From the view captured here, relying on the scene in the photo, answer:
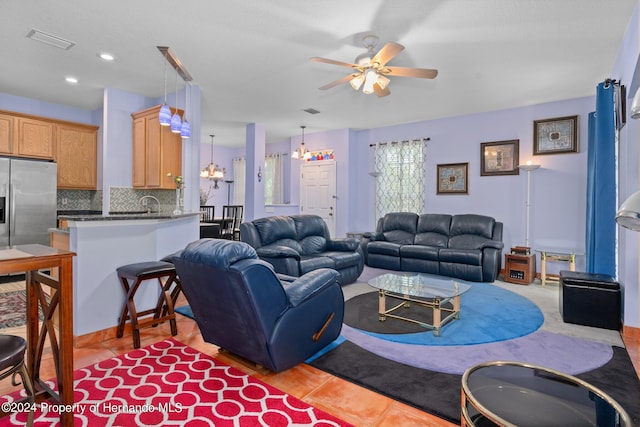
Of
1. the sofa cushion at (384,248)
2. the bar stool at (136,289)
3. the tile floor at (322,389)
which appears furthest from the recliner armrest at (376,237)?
the bar stool at (136,289)

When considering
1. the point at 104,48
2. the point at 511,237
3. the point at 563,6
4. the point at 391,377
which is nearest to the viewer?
the point at 391,377

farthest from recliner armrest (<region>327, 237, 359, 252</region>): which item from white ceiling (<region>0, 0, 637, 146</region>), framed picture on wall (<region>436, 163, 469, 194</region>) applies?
framed picture on wall (<region>436, 163, 469, 194</region>)

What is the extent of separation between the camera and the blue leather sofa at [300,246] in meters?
4.04

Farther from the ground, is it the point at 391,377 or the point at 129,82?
the point at 129,82

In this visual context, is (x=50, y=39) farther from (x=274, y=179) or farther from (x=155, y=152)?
(x=274, y=179)

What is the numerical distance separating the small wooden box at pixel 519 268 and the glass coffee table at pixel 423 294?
72.5 inches

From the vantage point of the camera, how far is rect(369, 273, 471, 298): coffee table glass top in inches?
126

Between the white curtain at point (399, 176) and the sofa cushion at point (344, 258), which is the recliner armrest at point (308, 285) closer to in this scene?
the sofa cushion at point (344, 258)

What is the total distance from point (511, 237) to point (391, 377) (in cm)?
452

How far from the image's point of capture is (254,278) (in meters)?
1.95

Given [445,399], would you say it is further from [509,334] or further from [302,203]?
[302,203]

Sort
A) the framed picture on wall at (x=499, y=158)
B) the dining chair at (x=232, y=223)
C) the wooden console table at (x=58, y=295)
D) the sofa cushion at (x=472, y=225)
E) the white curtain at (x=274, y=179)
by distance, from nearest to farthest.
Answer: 1. the wooden console table at (x=58, y=295)
2. the sofa cushion at (x=472, y=225)
3. the framed picture on wall at (x=499, y=158)
4. the dining chair at (x=232, y=223)
5. the white curtain at (x=274, y=179)

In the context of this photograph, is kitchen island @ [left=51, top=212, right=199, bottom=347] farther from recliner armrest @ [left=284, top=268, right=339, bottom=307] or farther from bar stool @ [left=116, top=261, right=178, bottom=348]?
recliner armrest @ [left=284, top=268, right=339, bottom=307]

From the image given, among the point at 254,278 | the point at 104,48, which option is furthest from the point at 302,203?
the point at 254,278
